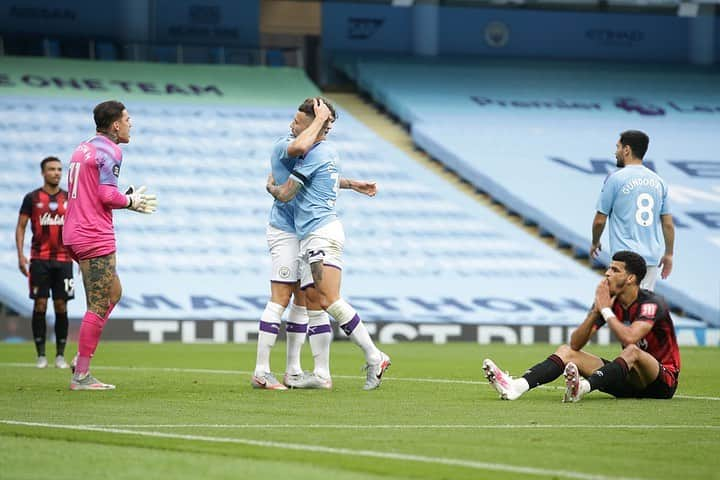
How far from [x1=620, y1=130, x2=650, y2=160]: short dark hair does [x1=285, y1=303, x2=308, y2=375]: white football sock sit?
3.16 meters


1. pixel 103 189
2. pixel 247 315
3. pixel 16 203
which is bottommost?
pixel 247 315

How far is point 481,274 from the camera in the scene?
27.4 metres

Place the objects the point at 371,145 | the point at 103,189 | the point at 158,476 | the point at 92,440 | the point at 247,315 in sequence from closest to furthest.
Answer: the point at 158,476
the point at 92,440
the point at 103,189
the point at 247,315
the point at 371,145

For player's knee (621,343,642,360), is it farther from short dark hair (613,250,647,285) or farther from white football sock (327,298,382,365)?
white football sock (327,298,382,365)

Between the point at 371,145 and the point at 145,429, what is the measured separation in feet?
79.3

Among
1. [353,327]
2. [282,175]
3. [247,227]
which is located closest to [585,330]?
[353,327]

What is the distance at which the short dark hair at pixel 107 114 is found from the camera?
11188mm

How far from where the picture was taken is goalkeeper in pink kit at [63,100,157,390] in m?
11.0

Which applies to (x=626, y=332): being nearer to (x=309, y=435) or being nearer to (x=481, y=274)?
(x=309, y=435)

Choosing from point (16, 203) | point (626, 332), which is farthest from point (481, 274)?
point (626, 332)

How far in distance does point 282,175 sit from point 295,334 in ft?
4.64

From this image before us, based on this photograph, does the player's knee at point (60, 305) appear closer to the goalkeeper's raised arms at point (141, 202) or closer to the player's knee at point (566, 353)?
the goalkeeper's raised arms at point (141, 202)

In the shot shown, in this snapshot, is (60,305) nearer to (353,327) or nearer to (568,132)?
(353,327)

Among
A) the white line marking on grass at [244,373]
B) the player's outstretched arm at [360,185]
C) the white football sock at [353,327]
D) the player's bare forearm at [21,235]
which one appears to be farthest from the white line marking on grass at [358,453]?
the player's bare forearm at [21,235]
